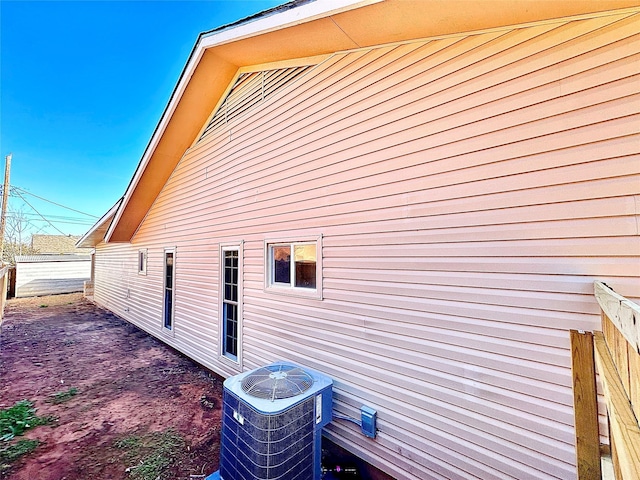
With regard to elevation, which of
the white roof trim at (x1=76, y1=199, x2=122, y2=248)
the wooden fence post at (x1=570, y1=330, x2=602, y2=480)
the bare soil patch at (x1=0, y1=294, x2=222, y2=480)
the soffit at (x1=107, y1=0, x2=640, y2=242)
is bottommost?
the bare soil patch at (x1=0, y1=294, x2=222, y2=480)

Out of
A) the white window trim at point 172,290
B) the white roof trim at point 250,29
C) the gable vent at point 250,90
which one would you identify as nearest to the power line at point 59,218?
the white window trim at point 172,290

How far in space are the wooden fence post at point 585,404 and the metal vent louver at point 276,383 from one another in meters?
2.16

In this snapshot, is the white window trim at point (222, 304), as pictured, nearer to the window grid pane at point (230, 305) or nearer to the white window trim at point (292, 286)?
the window grid pane at point (230, 305)

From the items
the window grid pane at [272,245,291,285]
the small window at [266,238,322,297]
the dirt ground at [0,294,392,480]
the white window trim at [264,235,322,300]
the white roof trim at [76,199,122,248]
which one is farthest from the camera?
the white roof trim at [76,199,122,248]

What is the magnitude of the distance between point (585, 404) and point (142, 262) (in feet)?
35.2

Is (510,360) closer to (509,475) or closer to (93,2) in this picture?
(509,475)

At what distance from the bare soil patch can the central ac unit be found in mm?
995

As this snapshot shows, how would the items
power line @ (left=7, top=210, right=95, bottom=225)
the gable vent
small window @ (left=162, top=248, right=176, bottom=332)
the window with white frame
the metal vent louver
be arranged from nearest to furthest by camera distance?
the metal vent louver, the gable vent, the window with white frame, small window @ (left=162, top=248, right=176, bottom=332), power line @ (left=7, top=210, right=95, bottom=225)

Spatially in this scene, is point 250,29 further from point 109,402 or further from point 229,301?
point 109,402

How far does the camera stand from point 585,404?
5.79 ft

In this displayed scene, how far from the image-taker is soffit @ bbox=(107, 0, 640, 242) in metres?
2.12

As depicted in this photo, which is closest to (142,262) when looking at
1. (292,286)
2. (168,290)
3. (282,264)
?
(168,290)

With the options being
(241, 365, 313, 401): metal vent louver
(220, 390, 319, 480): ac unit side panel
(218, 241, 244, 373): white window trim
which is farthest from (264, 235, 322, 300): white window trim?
(220, 390, 319, 480): ac unit side panel

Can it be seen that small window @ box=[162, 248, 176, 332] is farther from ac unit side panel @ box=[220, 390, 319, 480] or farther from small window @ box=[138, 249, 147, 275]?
ac unit side panel @ box=[220, 390, 319, 480]
